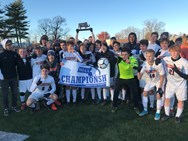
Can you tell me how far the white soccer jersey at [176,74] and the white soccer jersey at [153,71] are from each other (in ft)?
0.81

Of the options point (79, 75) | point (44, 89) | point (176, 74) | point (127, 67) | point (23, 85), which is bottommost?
point (44, 89)

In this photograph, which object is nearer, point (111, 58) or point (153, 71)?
point (153, 71)

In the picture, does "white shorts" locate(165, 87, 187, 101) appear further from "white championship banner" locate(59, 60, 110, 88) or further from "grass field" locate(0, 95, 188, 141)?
"white championship banner" locate(59, 60, 110, 88)

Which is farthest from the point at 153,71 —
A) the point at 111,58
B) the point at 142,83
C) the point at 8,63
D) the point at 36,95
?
the point at 8,63

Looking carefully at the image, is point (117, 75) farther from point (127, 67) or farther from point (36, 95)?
point (36, 95)

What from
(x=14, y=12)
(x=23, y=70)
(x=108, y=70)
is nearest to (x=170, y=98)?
(x=108, y=70)

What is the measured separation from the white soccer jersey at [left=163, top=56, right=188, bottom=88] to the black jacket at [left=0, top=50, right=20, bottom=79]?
15.1ft

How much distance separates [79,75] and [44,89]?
1.32 meters

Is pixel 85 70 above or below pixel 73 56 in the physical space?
below

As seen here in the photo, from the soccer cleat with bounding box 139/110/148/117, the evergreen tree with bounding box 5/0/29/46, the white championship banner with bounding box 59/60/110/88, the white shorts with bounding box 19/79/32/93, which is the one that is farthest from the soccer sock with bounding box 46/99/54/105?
the evergreen tree with bounding box 5/0/29/46

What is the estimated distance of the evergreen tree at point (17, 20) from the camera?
61.8 meters

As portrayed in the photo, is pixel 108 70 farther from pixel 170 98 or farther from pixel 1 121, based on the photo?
pixel 1 121

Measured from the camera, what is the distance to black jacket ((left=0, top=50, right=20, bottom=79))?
691 cm

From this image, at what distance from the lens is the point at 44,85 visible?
733 centimetres
